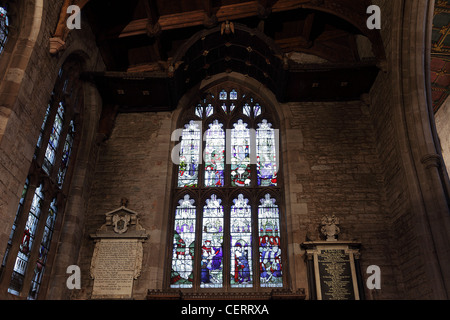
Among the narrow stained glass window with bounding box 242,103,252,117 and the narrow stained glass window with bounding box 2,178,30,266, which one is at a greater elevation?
the narrow stained glass window with bounding box 242,103,252,117

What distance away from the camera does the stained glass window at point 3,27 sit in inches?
233

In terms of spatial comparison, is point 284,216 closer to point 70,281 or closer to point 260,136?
point 260,136

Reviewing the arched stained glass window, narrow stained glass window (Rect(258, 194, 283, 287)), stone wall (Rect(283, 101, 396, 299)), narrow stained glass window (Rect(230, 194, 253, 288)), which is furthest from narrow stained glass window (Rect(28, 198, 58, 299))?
stone wall (Rect(283, 101, 396, 299))

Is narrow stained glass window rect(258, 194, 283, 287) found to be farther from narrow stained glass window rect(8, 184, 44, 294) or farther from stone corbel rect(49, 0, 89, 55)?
stone corbel rect(49, 0, 89, 55)

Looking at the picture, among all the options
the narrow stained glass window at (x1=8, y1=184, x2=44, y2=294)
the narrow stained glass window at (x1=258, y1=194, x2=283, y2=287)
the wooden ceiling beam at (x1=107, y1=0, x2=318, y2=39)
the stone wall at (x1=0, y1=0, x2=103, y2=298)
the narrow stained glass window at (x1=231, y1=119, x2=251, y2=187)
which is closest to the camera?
the stone wall at (x1=0, y1=0, x2=103, y2=298)

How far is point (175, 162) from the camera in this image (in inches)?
355

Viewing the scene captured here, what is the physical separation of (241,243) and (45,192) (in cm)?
383

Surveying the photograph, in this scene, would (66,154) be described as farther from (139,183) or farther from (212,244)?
(212,244)

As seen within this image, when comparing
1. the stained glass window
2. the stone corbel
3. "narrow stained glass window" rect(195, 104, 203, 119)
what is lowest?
the stained glass window

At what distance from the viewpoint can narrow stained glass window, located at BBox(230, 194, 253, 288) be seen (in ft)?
25.7

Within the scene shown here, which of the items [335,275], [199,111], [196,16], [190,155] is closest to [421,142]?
[335,275]

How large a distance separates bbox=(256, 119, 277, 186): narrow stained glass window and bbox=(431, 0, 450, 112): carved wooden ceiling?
437 cm

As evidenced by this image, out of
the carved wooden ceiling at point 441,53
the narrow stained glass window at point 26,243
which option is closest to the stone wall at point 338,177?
the carved wooden ceiling at point 441,53
